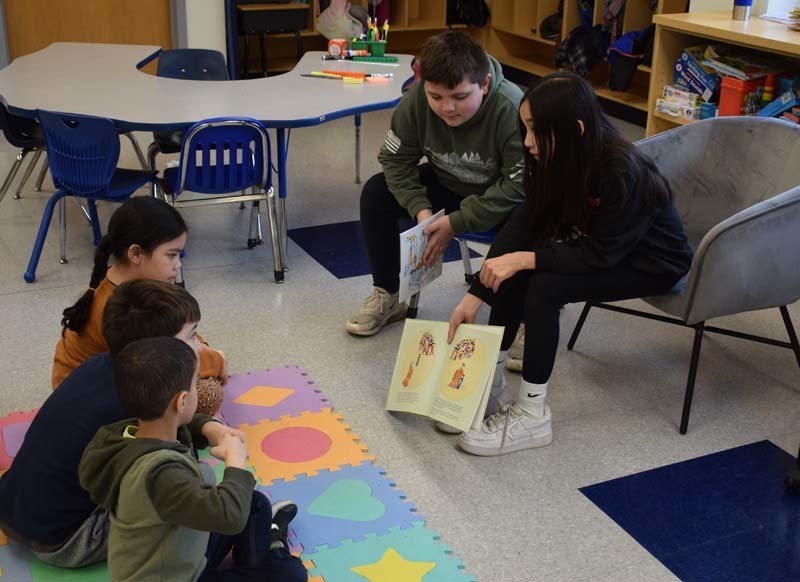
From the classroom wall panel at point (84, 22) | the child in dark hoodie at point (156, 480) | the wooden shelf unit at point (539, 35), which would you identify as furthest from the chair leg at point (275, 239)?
the classroom wall panel at point (84, 22)

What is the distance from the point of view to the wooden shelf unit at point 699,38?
12.1ft

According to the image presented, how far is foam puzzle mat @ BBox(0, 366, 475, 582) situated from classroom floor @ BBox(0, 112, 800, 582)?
5cm

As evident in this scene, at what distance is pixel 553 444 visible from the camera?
2.39 meters

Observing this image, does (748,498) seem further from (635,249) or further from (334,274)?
(334,274)

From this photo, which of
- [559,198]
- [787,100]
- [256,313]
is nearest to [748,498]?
[559,198]

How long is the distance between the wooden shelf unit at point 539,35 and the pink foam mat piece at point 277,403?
340cm

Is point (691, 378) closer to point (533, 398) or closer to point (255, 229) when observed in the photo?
point (533, 398)

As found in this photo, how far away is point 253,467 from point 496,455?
1.93 ft

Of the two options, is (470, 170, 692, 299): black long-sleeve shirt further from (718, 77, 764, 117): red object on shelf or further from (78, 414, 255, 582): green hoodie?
(718, 77, 764, 117): red object on shelf

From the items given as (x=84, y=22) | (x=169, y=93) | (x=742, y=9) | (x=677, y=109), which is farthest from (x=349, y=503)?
(x=84, y=22)

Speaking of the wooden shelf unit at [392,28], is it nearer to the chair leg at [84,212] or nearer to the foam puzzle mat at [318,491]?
the chair leg at [84,212]

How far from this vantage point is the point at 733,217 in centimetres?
224

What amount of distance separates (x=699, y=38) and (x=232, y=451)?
11.3 ft

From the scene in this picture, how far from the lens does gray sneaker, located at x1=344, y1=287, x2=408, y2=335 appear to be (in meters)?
2.94
